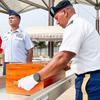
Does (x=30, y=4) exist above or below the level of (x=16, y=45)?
above

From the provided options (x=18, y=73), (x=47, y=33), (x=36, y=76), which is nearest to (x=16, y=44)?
(x=18, y=73)

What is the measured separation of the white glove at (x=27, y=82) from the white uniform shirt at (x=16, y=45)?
72.9 inches

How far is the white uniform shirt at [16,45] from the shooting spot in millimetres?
4176

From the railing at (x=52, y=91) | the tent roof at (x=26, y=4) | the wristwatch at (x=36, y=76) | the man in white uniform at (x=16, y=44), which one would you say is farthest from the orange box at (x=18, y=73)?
the tent roof at (x=26, y=4)

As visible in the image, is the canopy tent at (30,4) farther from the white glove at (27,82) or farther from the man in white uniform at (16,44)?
the white glove at (27,82)

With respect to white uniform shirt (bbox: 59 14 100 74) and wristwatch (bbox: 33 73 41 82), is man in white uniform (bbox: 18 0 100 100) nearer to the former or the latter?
white uniform shirt (bbox: 59 14 100 74)

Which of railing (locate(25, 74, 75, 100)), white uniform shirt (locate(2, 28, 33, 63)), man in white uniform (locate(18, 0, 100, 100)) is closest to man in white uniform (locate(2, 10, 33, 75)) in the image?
white uniform shirt (locate(2, 28, 33, 63))

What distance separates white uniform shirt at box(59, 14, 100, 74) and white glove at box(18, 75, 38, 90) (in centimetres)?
35

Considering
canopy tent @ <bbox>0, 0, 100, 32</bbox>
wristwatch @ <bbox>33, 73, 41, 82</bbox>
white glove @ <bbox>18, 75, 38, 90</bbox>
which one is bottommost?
white glove @ <bbox>18, 75, 38, 90</bbox>

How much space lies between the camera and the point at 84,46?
96.4 inches

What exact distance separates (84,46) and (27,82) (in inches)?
19.5

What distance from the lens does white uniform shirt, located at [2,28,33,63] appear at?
13.7ft

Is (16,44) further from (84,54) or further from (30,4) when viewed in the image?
(30,4)

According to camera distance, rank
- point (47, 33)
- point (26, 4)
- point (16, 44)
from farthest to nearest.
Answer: point (26, 4) → point (47, 33) → point (16, 44)
